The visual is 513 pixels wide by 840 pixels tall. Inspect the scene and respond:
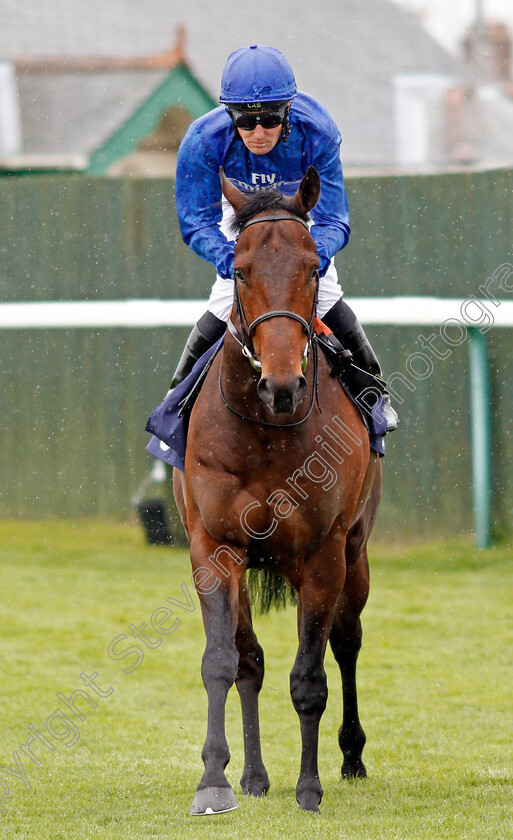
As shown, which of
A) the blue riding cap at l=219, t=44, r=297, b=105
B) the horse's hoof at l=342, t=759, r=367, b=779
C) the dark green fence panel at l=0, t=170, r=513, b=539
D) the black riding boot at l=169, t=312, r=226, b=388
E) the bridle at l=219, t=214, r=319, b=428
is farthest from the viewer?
the dark green fence panel at l=0, t=170, r=513, b=539

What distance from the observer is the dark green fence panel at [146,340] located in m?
9.25

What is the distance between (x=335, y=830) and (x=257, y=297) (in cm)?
175

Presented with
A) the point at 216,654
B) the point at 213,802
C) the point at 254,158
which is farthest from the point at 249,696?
the point at 254,158

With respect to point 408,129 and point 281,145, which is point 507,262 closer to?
point 281,145

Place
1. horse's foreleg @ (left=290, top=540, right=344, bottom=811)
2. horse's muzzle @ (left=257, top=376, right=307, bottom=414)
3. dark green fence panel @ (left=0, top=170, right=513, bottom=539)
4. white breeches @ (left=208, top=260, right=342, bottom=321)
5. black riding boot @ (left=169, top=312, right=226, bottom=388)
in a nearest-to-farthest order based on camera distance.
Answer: horse's muzzle @ (left=257, top=376, right=307, bottom=414)
horse's foreleg @ (left=290, top=540, right=344, bottom=811)
white breeches @ (left=208, top=260, right=342, bottom=321)
black riding boot @ (left=169, top=312, right=226, bottom=388)
dark green fence panel @ (left=0, top=170, right=513, bottom=539)

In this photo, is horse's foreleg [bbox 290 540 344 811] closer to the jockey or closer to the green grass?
the green grass

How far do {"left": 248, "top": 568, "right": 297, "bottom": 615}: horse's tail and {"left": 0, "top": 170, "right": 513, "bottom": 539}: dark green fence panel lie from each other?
4.31 metres

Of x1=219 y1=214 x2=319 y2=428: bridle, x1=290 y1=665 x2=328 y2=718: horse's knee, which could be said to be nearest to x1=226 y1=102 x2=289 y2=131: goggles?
x1=219 y1=214 x2=319 y2=428: bridle

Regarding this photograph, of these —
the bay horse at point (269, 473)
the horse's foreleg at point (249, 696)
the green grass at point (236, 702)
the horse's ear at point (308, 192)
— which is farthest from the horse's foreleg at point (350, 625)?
the horse's ear at point (308, 192)

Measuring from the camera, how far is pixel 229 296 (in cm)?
462

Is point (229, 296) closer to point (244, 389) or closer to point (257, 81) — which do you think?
point (244, 389)

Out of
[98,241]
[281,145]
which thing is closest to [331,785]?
[281,145]

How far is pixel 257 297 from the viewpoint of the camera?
12.5ft

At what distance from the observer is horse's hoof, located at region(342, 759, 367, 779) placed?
4.99 m
